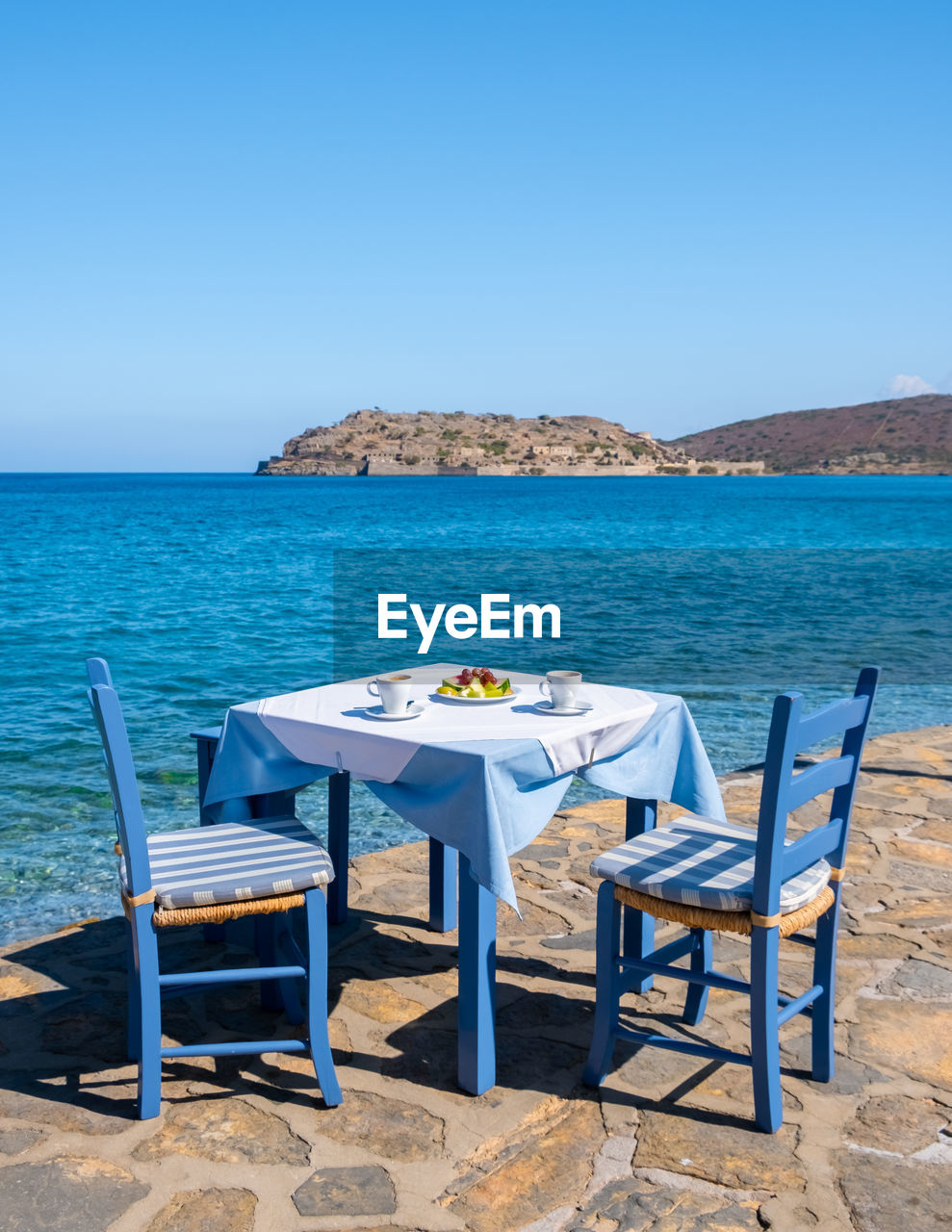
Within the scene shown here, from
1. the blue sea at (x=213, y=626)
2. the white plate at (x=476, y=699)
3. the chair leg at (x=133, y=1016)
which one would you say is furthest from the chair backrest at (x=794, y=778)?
the blue sea at (x=213, y=626)

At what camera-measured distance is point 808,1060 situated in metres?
2.94

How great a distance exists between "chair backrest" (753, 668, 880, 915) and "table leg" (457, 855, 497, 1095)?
2.31 ft

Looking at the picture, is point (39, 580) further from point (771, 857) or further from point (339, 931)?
point (771, 857)

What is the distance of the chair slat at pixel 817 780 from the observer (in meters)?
2.46

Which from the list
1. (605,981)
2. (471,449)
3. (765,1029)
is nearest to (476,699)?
(605,981)

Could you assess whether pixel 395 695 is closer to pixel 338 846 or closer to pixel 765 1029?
pixel 338 846

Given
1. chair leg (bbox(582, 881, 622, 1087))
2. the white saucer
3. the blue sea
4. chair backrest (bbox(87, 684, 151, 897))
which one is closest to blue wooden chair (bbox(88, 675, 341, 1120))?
chair backrest (bbox(87, 684, 151, 897))

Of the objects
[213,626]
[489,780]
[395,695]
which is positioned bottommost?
[213,626]

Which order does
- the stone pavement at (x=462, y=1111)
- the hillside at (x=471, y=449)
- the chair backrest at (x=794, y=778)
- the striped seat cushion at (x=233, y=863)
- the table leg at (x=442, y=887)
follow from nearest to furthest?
the stone pavement at (x=462, y=1111), the chair backrest at (x=794, y=778), the striped seat cushion at (x=233, y=863), the table leg at (x=442, y=887), the hillside at (x=471, y=449)

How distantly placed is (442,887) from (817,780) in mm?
1706

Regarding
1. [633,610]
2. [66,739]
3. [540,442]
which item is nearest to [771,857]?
[66,739]

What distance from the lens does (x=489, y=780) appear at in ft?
8.63

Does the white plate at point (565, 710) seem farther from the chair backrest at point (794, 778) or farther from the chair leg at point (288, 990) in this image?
the chair leg at point (288, 990)

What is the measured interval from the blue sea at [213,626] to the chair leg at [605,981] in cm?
265
